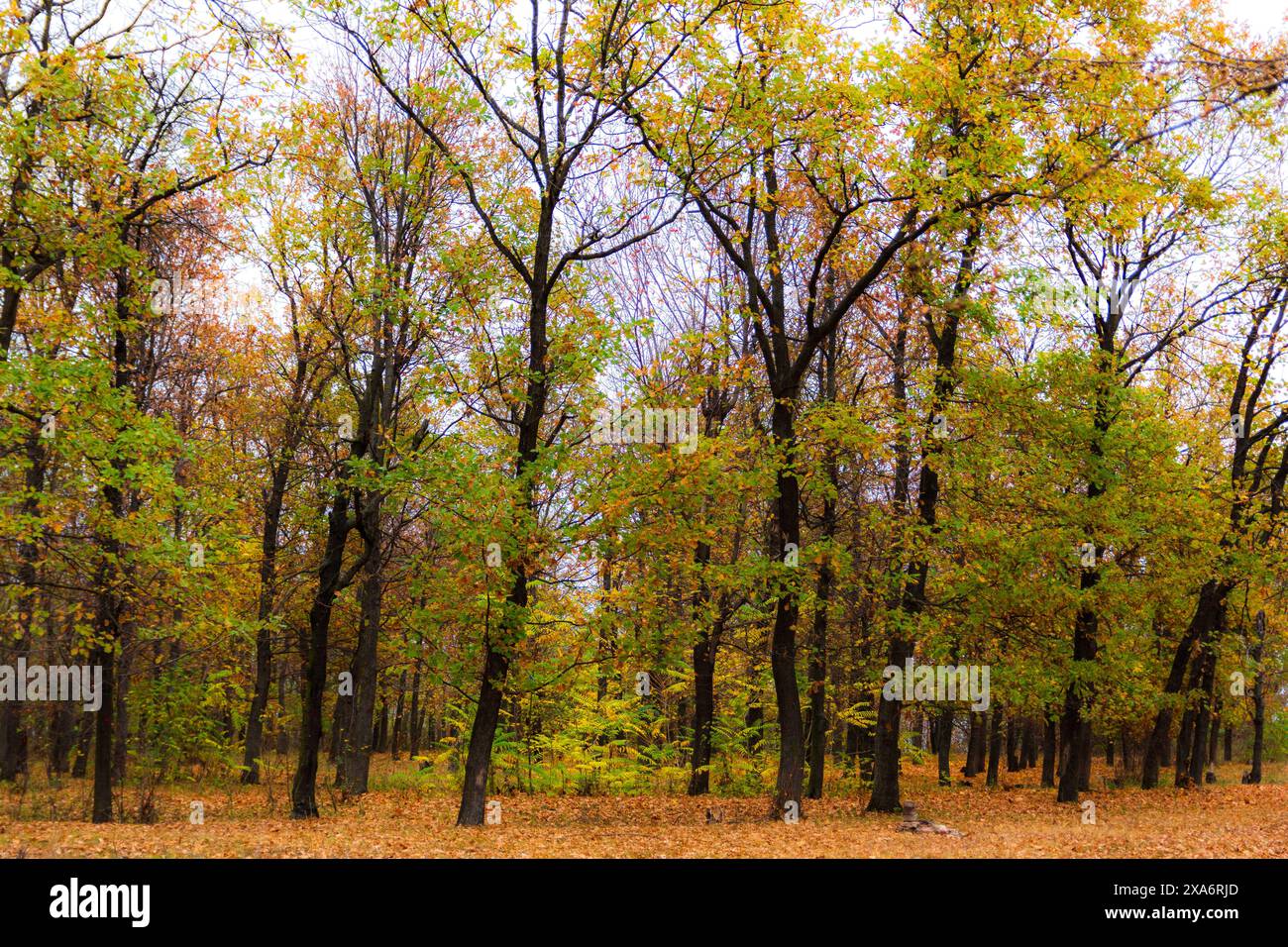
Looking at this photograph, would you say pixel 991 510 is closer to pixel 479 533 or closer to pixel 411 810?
pixel 479 533

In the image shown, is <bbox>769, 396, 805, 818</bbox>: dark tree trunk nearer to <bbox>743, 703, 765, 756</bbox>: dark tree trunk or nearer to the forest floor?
the forest floor

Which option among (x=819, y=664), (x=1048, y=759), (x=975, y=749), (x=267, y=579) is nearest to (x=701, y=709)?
(x=819, y=664)

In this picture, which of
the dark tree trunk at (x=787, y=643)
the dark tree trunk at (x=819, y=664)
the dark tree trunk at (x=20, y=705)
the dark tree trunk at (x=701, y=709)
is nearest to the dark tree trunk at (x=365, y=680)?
the dark tree trunk at (x=20, y=705)

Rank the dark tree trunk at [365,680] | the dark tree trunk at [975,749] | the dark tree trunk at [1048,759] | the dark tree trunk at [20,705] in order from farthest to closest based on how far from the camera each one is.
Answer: the dark tree trunk at [975,749], the dark tree trunk at [1048,759], the dark tree trunk at [365,680], the dark tree trunk at [20,705]

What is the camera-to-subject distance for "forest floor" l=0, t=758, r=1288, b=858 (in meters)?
11.4

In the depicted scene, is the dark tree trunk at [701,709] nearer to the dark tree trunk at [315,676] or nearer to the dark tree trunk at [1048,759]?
the dark tree trunk at [315,676]

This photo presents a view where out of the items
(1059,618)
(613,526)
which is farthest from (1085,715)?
(613,526)

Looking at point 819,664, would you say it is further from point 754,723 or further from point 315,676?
point 315,676

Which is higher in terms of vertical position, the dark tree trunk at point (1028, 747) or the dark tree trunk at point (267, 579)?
the dark tree trunk at point (267, 579)

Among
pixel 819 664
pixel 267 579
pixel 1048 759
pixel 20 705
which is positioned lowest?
pixel 1048 759

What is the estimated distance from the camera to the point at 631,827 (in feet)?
49.6

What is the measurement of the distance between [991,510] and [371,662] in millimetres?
13472

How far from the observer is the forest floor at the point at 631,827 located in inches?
447
